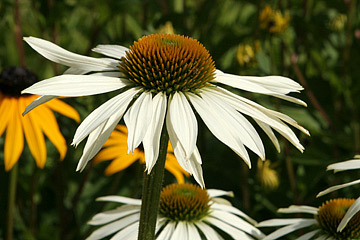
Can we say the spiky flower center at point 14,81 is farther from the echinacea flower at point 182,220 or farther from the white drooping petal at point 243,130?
the white drooping petal at point 243,130

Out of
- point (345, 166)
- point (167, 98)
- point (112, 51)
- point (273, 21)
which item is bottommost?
point (345, 166)

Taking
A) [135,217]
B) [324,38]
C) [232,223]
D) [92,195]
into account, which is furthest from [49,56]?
[324,38]

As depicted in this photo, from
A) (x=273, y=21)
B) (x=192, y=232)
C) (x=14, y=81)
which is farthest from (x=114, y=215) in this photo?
(x=273, y=21)

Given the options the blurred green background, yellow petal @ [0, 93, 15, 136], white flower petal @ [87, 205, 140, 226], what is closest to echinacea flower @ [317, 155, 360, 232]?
white flower petal @ [87, 205, 140, 226]

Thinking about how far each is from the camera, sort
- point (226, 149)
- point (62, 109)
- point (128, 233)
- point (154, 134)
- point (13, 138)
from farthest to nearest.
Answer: point (226, 149), point (62, 109), point (13, 138), point (128, 233), point (154, 134)

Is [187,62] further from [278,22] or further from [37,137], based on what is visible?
[278,22]

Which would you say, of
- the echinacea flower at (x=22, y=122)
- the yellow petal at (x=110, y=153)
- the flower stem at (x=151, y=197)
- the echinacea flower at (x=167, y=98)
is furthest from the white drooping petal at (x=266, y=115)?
the yellow petal at (x=110, y=153)

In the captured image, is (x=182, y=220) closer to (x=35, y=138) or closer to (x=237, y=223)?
(x=237, y=223)

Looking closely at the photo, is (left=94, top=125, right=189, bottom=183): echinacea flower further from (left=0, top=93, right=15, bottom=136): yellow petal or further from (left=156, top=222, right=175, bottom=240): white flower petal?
(left=156, top=222, right=175, bottom=240): white flower petal
